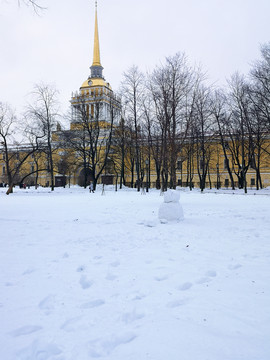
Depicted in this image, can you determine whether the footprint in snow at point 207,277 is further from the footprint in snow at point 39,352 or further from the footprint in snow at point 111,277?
the footprint in snow at point 39,352

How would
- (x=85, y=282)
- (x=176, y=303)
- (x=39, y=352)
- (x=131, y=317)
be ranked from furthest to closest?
(x=85, y=282) < (x=176, y=303) < (x=131, y=317) < (x=39, y=352)

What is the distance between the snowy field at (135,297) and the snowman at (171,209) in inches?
98.5

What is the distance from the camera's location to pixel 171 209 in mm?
10297

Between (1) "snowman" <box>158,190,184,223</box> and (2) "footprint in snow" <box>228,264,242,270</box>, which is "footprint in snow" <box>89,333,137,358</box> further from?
(1) "snowman" <box>158,190,184,223</box>

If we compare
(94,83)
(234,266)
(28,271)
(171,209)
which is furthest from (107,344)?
(94,83)

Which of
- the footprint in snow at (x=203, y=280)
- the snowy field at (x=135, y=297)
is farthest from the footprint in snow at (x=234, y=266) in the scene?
the footprint in snow at (x=203, y=280)

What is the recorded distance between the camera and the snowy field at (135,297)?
9.20ft

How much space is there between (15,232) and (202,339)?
22.5 feet

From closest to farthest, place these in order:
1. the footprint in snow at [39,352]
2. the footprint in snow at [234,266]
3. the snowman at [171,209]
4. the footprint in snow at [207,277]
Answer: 1. the footprint in snow at [39,352]
2. the footprint in snow at [207,277]
3. the footprint in snow at [234,266]
4. the snowman at [171,209]

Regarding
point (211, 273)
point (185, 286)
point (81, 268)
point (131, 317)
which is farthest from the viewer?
point (81, 268)

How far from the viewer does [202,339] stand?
9.47ft

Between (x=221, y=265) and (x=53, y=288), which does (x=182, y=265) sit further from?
(x=53, y=288)

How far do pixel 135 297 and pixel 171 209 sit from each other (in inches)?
257

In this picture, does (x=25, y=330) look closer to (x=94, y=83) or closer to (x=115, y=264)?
(x=115, y=264)
